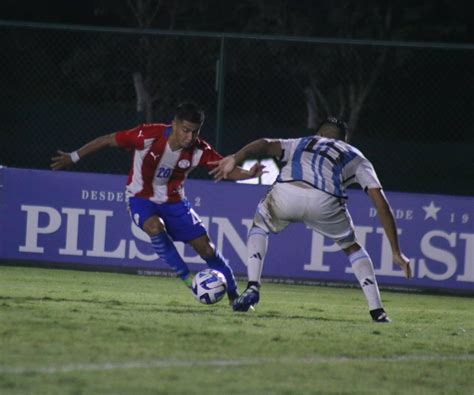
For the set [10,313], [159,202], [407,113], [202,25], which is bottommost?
[10,313]

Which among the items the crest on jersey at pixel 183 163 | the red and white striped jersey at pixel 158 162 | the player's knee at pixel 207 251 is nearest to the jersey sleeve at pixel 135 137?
the red and white striped jersey at pixel 158 162

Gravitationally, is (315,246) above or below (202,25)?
below

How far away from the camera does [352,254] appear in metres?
11.9

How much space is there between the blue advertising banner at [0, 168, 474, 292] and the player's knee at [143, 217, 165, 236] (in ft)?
13.3

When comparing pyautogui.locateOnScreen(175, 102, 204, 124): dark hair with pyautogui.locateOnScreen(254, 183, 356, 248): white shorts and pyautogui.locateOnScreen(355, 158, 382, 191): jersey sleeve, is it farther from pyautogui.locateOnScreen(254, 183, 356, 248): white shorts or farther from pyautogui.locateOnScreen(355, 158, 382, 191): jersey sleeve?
pyautogui.locateOnScreen(355, 158, 382, 191): jersey sleeve

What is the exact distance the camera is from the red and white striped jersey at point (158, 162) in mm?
12398

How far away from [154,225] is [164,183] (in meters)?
0.44

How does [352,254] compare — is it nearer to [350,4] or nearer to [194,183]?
[194,183]

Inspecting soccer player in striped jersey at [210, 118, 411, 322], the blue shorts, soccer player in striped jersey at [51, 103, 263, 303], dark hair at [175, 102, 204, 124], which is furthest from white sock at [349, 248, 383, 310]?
dark hair at [175, 102, 204, 124]

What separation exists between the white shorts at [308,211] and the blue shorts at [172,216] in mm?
689

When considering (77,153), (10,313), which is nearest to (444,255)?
(77,153)

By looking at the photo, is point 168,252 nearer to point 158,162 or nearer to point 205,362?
point 158,162

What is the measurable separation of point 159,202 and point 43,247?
4541mm

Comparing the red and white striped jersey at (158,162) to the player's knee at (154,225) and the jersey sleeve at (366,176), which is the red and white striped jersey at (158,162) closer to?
the player's knee at (154,225)
